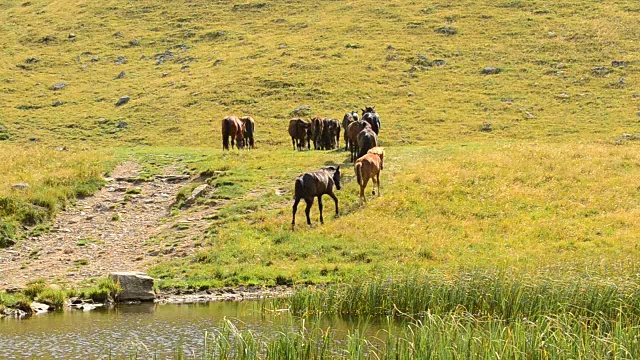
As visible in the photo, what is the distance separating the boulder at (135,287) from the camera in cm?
1953

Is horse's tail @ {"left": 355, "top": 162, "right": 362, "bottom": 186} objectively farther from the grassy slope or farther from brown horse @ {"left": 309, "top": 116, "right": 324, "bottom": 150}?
brown horse @ {"left": 309, "top": 116, "right": 324, "bottom": 150}

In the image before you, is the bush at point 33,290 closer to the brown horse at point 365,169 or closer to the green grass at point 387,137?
the green grass at point 387,137

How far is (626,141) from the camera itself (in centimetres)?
4256

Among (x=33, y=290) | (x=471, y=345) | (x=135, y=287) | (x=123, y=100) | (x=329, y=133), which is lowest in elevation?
(x=135, y=287)

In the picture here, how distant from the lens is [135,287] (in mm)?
19609

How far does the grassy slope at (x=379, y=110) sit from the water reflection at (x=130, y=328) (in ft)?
11.0

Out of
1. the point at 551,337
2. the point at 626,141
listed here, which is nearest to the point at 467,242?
the point at 551,337

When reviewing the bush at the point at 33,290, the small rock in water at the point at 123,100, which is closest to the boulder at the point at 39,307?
the bush at the point at 33,290

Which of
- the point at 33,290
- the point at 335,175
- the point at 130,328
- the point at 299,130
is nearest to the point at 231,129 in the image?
the point at 299,130

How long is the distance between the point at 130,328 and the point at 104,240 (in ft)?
31.5

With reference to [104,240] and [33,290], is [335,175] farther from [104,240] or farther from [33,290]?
[33,290]

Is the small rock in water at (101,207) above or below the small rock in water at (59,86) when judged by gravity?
below

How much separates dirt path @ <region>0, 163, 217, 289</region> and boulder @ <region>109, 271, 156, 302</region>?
196 cm

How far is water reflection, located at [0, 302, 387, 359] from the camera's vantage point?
14.3 meters
